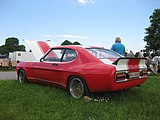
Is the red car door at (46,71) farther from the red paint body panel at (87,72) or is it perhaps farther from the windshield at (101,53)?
the windshield at (101,53)

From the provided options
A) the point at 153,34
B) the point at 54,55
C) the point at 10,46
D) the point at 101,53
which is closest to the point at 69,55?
the point at 54,55

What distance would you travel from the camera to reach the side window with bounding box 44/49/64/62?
6.22 metres

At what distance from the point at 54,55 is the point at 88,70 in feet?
5.21

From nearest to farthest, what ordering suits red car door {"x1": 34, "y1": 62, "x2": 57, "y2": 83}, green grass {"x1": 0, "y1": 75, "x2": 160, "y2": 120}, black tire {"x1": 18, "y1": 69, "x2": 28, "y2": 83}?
1. green grass {"x1": 0, "y1": 75, "x2": 160, "y2": 120}
2. red car door {"x1": 34, "y1": 62, "x2": 57, "y2": 83}
3. black tire {"x1": 18, "y1": 69, "x2": 28, "y2": 83}

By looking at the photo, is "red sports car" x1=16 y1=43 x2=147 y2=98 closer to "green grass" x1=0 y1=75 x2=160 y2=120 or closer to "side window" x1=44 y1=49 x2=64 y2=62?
"side window" x1=44 y1=49 x2=64 y2=62

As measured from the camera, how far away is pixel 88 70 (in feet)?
16.9

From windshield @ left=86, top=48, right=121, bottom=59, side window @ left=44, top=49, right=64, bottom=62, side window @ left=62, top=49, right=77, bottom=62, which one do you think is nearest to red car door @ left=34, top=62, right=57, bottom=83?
side window @ left=44, top=49, right=64, bottom=62

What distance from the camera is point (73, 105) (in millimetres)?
4754

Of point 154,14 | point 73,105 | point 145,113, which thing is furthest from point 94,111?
point 154,14

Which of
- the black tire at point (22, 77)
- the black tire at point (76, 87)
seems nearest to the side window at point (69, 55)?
the black tire at point (76, 87)

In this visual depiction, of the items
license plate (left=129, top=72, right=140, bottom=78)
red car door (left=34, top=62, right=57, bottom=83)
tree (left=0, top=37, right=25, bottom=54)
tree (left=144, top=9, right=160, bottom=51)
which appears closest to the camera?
license plate (left=129, top=72, right=140, bottom=78)

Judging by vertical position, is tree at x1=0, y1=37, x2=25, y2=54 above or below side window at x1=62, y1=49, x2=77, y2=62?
above

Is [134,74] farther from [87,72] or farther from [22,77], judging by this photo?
[22,77]

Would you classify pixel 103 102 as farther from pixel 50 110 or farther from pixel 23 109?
pixel 23 109
